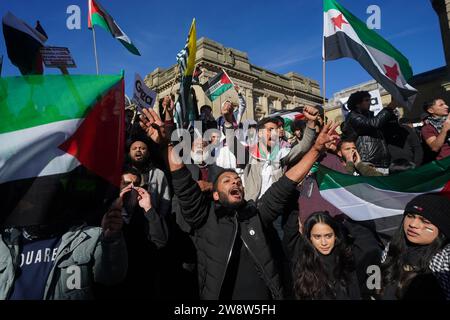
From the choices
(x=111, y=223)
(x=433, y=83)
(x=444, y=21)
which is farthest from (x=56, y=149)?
(x=444, y=21)

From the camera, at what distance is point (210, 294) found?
2416 mm

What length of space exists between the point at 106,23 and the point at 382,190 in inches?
195

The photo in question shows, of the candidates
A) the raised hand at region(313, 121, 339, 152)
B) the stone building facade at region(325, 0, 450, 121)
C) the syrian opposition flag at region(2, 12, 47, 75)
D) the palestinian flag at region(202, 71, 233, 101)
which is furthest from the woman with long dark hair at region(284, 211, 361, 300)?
the stone building facade at region(325, 0, 450, 121)

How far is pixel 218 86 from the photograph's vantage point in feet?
24.3

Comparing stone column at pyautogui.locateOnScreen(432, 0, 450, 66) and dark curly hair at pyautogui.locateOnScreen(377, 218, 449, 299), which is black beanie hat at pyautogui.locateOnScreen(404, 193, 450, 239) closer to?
dark curly hair at pyautogui.locateOnScreen(377, 218, 449, 299)

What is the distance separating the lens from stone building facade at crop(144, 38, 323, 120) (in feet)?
99.0

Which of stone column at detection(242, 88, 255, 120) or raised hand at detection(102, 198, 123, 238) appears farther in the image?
stone column at detection(242, 88, 255, 120)

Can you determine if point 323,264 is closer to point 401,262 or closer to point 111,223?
point 401,262

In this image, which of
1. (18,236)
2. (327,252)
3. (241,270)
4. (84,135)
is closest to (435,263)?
(327,252)

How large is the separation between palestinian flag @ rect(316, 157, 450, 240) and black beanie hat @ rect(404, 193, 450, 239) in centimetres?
51

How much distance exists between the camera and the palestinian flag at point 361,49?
4.41m

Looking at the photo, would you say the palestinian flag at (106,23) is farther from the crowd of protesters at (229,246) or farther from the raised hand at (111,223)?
the raised hand at (111,223)

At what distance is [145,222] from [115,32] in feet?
13.1

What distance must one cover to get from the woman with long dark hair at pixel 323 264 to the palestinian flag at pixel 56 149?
165 centimetres
